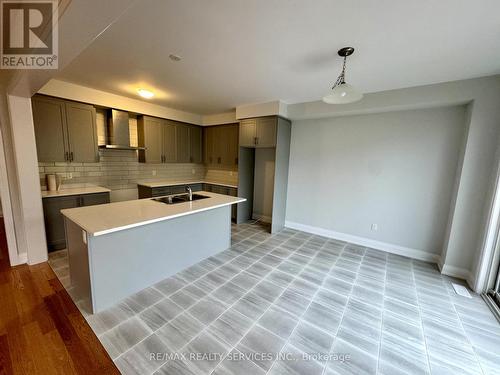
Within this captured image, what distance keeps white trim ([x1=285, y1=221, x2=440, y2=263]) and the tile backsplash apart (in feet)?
6.99

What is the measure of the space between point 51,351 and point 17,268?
1863mm

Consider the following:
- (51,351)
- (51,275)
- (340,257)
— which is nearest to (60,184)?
(51,275)

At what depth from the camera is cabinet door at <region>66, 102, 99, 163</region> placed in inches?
131

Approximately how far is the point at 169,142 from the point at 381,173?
4467 mm

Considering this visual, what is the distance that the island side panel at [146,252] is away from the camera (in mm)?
1955

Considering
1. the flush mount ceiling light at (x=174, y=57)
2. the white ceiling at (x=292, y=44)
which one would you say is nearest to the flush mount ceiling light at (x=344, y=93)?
the white ceiling at (x=292, y=44)

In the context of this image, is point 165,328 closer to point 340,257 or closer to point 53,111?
point 340,257

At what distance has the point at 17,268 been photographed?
2.64 m

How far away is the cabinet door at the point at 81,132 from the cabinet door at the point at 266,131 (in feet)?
9.80

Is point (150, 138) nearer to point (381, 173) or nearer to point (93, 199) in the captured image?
point (93, 199)

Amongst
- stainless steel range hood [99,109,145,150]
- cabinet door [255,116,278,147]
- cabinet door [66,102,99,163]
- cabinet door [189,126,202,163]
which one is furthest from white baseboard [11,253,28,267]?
cabinet door [255,116,278,147]

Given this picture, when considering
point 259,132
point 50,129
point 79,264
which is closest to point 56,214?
point 50,129

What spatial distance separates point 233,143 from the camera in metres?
4.96

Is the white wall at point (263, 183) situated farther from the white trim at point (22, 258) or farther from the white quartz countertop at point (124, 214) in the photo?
the white trim at point (22, 258)
